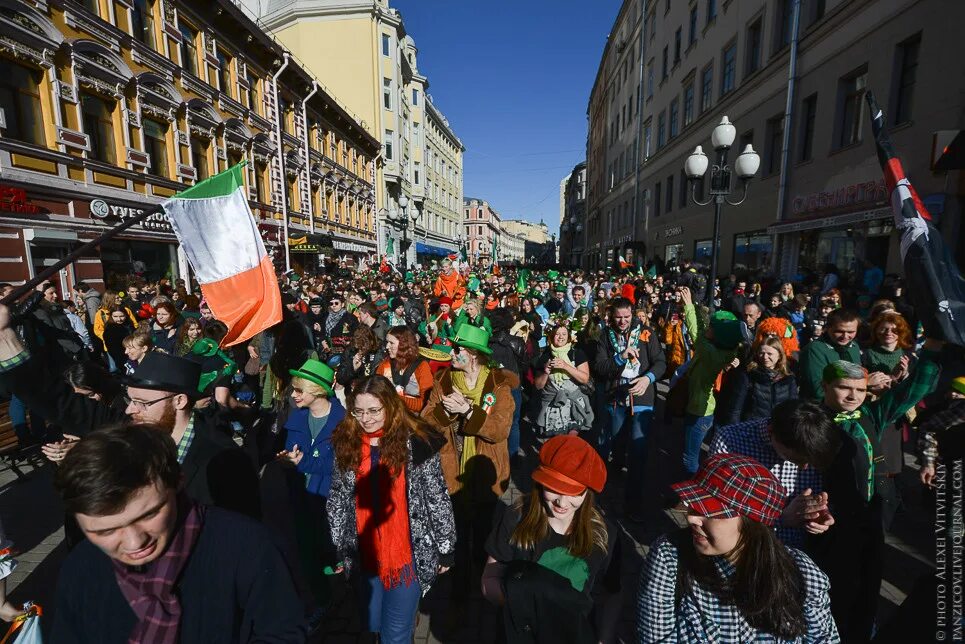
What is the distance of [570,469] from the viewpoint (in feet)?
6.27

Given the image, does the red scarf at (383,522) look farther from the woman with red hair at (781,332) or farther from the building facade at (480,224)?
the building facade at (480,224)

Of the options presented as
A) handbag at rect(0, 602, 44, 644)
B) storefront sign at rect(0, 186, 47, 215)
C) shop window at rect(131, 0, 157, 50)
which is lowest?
handbag at rect(0, 602, 44, 644)

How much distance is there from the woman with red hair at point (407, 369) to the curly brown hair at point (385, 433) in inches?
50.5

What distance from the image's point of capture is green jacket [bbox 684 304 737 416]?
414 cm

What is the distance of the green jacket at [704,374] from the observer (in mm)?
4135

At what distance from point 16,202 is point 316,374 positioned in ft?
38.6

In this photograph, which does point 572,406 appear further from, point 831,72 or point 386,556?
point 831,72

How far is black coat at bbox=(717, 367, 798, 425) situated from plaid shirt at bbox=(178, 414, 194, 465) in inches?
163

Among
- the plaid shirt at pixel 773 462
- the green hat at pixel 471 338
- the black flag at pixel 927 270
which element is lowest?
the plaid shirt at pixel 773 462

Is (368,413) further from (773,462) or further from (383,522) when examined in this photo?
(773,462)

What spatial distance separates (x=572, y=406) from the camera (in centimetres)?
427

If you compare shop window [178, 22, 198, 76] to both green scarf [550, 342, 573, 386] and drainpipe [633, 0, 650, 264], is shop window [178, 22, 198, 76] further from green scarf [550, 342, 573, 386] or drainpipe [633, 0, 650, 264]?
drainpipe [633, 0, 650, 264]

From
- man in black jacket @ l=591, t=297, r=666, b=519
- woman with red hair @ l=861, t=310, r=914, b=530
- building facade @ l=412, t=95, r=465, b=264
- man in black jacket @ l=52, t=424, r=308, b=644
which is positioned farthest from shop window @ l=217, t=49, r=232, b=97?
building facade @ l=412, t=95, r=465, b=264

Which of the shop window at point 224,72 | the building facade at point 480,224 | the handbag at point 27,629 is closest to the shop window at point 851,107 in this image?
the handbag at point 27,629
